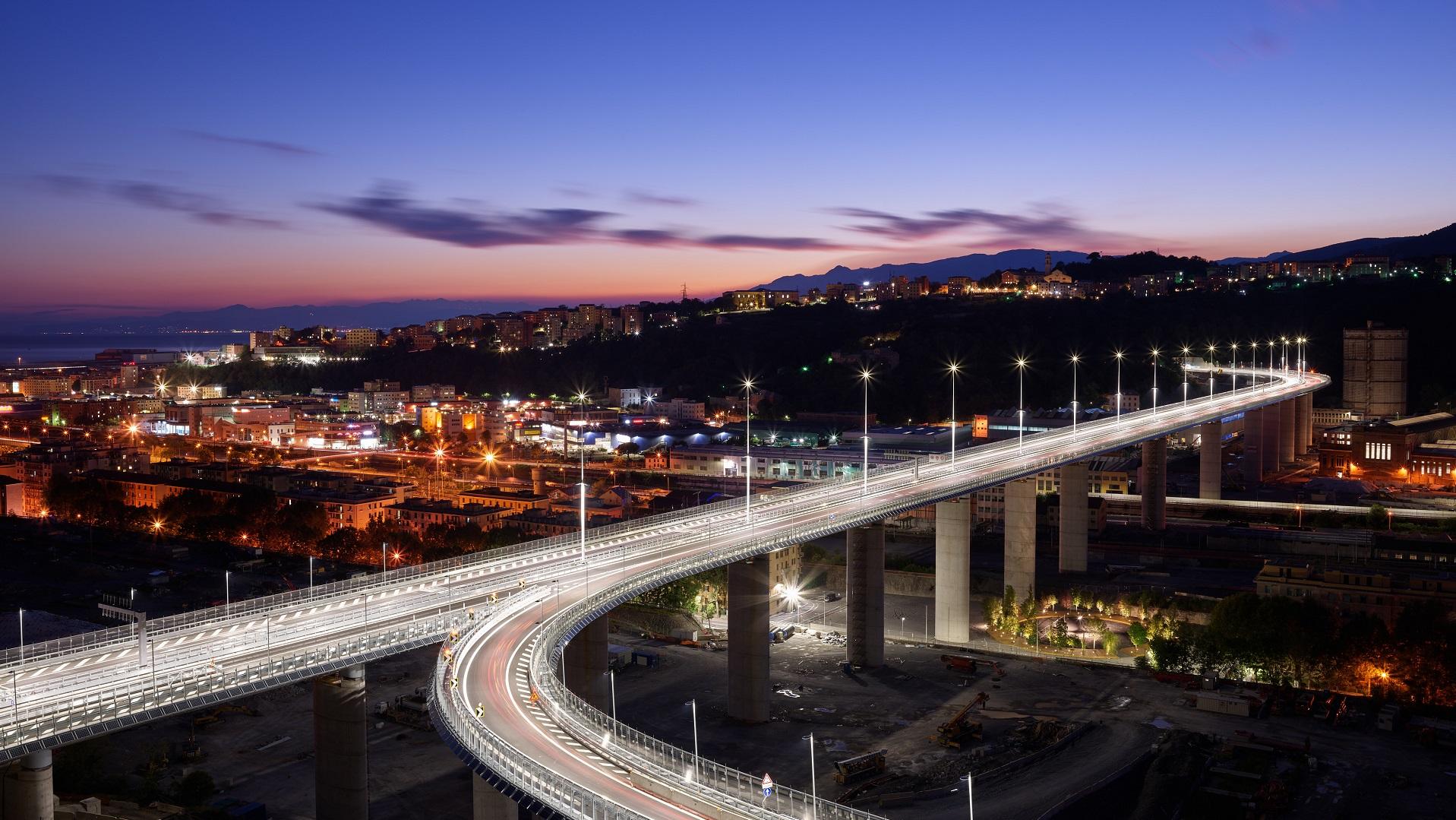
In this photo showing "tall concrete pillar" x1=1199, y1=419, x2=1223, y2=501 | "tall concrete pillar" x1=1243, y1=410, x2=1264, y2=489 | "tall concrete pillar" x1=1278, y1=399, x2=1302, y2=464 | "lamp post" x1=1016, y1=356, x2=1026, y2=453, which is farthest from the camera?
"tall concrete pillar" x1=1278, y1=399, x2=1302, y2=464

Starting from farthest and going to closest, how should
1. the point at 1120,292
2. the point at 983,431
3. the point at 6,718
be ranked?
the point at 1120,292, the point at 983,431, the point at 6,718

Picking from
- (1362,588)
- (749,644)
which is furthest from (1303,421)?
(749,644)

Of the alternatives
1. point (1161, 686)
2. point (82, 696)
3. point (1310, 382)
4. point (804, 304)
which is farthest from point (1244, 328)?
point (82, 696)

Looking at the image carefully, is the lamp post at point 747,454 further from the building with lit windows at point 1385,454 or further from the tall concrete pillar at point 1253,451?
the building with lit windows at point 1385,454

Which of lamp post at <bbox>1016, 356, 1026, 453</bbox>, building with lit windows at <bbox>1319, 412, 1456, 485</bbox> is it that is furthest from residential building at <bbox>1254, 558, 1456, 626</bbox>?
building with lit windows at <bbox>1319, 412, 1456, 485</bbox>

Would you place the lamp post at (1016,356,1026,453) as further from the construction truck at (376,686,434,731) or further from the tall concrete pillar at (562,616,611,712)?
the construction truck at (376,686,434,731)

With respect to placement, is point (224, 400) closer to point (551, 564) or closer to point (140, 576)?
point (140, 576)

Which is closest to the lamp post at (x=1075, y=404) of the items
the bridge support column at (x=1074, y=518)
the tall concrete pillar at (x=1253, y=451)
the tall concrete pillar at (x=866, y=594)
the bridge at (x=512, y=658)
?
the bridge support column at (x=1074, y=518)
